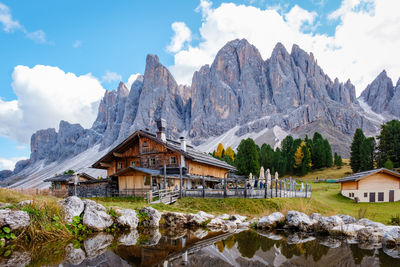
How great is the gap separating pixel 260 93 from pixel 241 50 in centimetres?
3737

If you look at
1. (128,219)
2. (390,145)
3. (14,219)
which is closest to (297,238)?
(128,219)

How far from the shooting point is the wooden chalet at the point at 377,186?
29.3 m

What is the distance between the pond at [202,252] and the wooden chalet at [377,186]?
2261 centimetres

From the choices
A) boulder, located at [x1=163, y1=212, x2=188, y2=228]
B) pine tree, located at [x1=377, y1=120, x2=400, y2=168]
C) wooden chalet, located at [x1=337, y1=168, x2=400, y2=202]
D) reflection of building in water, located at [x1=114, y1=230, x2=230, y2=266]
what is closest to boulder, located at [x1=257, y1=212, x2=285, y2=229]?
reflection of building in water, located at [x1=114, y1=230, x2=230, y2=266]

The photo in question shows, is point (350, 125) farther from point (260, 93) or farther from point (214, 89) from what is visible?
point (214, 89)

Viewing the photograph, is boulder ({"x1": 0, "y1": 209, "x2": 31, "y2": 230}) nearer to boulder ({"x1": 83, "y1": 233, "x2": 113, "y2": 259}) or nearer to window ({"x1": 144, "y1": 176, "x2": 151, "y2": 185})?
boulder ({"x1": 83, "y1": 233, "x2": 113, "y2": 259})

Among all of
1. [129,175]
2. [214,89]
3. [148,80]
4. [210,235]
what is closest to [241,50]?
[214,89]

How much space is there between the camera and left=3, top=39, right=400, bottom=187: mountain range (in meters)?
157

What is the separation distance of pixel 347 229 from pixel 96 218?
11173mm

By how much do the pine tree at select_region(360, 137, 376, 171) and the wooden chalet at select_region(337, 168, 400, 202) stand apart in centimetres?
3255

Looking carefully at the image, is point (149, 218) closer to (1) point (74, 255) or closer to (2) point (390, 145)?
(1) point (74, 255)

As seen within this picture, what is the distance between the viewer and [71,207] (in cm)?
1162

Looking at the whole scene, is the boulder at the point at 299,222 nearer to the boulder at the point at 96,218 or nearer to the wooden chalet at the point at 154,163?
the boulder at the point at 96,218

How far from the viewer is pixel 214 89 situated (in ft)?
589
